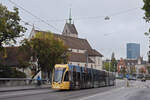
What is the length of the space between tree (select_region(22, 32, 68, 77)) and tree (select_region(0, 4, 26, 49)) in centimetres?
915

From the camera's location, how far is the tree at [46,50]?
1900 inches

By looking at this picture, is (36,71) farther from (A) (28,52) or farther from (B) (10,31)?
(B) (10,31)

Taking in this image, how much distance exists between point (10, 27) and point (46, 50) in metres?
11.6

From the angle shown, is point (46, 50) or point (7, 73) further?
point (46, 50)

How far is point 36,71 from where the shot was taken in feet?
174

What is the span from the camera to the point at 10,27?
37656 millimetres

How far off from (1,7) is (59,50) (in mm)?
15971

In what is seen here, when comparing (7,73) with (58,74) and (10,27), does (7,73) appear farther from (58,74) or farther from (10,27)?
(58,74)

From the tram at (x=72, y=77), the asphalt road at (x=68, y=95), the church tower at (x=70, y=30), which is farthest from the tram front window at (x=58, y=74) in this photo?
the church tower at (x=70, y=30)

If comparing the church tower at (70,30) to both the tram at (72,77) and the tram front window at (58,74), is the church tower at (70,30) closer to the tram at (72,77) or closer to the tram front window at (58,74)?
the tram at (72,77)

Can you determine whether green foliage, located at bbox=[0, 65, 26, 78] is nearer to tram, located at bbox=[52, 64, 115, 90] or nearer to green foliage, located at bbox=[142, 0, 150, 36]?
tram, located at bbox=[52, 64, 115, 90]

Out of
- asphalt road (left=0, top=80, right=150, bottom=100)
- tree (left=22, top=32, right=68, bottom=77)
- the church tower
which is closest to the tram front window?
asphalt road (left=0, top=80, right=150, bottom=100)

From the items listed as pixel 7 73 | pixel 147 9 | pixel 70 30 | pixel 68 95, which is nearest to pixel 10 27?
pixel 7 73

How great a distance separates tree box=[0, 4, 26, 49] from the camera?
36344 mm
